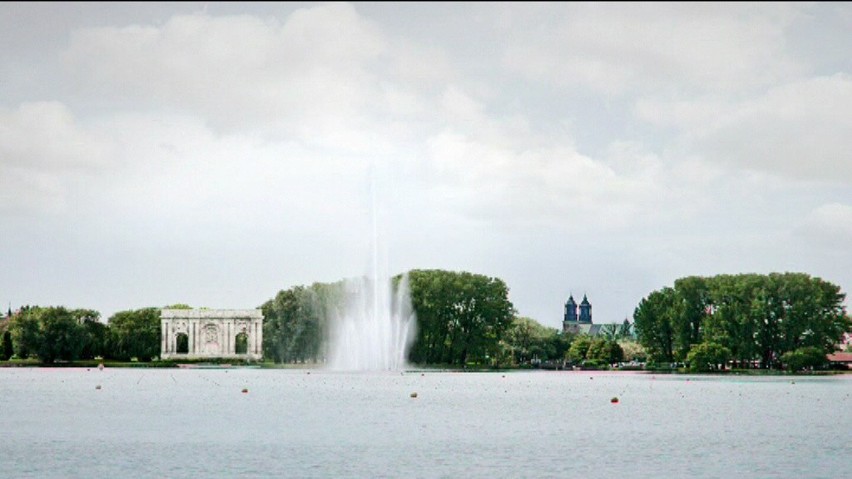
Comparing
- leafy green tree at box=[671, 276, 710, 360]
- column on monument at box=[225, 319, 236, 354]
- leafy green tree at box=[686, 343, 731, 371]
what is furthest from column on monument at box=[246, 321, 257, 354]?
leafy green tree at box=[686, 343, 731, 371]

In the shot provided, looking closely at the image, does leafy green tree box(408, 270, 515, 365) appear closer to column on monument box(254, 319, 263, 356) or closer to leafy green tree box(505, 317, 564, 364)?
leafy green tree box(505, 317, 564, 364)

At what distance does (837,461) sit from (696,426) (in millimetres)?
12676

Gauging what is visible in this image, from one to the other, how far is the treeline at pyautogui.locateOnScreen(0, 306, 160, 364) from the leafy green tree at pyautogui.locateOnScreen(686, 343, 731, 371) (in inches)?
3150

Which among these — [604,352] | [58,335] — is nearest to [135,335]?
[58,335]

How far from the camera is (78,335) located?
500ft

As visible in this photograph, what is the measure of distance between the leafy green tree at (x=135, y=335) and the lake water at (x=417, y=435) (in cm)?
10189

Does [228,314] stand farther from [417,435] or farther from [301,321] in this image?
[417,435]

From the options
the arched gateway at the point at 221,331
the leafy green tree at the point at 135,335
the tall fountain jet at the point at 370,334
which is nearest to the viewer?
the tall fountain jet at the point at 370,334

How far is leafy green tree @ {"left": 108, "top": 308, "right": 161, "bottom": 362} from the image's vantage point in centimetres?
17262

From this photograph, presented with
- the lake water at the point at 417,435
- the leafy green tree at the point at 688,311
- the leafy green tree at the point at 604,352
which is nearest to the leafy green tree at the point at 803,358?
the leafy green tree at the point at 688,311

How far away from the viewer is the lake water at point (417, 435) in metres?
32.7

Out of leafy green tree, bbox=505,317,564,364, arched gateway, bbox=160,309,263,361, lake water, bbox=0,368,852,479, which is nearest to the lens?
lake water, bbox=0,368,852,479

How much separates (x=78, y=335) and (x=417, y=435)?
119m

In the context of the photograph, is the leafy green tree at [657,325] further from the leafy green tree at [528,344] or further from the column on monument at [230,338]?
the column on monument at [230,338]
